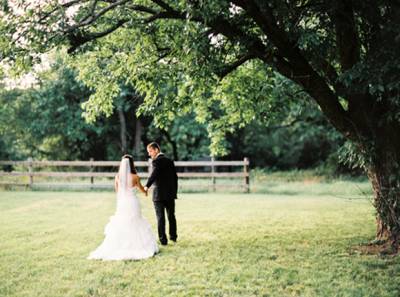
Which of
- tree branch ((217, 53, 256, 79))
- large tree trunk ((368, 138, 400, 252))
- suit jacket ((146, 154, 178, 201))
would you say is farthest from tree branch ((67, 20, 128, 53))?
large tree trunk ((368, 138, 400, 252))

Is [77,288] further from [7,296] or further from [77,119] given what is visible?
[77,119]

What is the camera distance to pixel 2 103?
30562 mm

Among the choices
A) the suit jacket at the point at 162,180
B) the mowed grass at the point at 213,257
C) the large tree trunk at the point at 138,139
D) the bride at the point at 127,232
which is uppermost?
the large tree trunk at the point at 138,139

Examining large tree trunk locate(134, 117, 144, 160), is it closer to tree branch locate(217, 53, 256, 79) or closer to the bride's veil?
the bride's veil

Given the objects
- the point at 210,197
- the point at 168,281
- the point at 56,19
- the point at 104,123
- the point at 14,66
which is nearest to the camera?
the point at 168,281

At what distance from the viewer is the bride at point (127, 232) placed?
8.18 m

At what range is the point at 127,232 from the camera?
8484 millimetres

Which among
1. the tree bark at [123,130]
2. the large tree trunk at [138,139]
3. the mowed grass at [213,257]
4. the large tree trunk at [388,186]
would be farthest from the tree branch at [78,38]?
the large tree trunk at [138,139]

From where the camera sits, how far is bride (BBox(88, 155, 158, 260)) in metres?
8.18

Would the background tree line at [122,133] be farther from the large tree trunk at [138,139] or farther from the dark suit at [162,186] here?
the dark suit at [162,186]

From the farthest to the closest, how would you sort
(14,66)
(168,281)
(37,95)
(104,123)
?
(104,123) < (37,95) < (14,66) < (168,281)

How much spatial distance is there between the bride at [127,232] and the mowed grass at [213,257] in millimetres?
291

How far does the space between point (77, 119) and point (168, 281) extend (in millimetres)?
23862

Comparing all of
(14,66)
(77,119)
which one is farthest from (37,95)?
(14,66)
